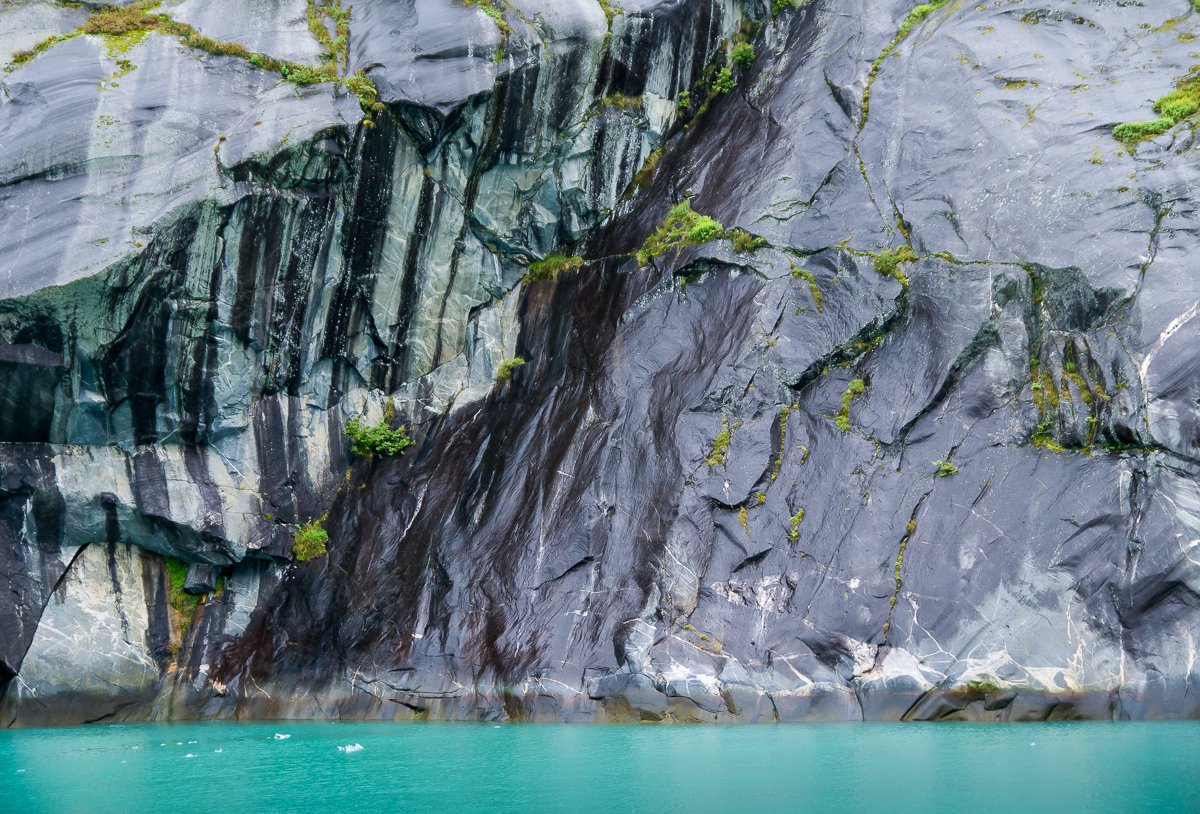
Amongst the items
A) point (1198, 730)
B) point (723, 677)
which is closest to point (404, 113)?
point (723, 677)

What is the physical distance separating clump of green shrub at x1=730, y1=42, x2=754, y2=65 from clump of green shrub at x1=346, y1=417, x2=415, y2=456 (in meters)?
14.1

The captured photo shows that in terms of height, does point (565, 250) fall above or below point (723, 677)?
above

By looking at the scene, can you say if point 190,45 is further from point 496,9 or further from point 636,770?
point 636,770

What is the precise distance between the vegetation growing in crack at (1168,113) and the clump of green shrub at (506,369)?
14467mm

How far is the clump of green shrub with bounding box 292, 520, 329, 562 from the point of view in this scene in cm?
1930

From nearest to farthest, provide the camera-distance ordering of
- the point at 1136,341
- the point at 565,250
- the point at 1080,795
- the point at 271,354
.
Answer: the point at 1080,795 → the point at 1136,341 → the point at 271,354 → the point at 565,250

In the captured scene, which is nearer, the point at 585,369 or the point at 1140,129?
the point at 1140,129

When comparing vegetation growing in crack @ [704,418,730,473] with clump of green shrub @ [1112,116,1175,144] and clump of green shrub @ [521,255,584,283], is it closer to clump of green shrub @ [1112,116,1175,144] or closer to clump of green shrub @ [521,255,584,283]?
clump of green shrub @ [521,255,584,283]

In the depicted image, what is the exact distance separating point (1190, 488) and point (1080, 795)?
828 cm

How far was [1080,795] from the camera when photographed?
29.3 ft

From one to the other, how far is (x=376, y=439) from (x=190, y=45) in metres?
10.4

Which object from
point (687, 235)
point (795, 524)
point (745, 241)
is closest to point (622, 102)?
point (687, 235)

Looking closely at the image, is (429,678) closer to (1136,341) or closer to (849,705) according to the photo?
(849,705)

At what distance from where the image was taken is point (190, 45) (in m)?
20.0
